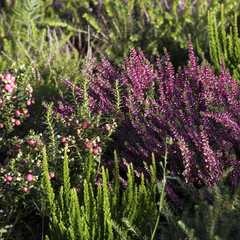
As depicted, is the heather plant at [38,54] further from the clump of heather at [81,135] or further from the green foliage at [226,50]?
the green foliage at [226,50]

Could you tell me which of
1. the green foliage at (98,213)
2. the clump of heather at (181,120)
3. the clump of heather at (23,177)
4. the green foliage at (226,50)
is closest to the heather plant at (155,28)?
the green foliage at (226,50)

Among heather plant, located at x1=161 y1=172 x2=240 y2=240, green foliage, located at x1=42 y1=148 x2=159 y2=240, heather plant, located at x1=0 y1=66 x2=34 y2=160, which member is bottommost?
heather plant, located at x1=161 y1=172 x2=240 y2=240

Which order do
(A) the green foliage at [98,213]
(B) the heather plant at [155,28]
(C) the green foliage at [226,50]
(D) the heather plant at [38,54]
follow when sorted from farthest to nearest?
1. (B) the heather plant at [155,28]
2. (D) the heather plant at [38,54]
3. (C) the green foliage at [226,50]
4. (A) the green foliage at [98,213]

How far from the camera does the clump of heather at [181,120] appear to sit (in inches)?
68.4

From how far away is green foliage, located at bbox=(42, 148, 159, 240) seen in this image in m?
1.42

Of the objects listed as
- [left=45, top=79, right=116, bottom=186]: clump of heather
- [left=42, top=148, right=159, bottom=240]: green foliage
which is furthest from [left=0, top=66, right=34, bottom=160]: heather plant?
[left=42, top=148, right=159, bottom=240]: green foliage

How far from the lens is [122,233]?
1462mm

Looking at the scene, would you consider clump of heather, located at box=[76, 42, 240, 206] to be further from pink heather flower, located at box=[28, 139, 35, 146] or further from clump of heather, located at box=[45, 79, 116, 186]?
pink heather flower, located at box=[28, 139, 35, 146]

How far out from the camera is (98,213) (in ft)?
4.98

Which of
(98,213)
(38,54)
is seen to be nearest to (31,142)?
(98,213)

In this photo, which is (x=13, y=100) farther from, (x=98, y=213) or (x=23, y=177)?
(x=98, y=213)

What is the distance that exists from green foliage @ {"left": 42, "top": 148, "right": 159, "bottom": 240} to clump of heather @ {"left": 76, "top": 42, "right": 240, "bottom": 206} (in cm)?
24

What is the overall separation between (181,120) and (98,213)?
0.80 m

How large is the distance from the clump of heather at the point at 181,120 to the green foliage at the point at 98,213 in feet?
0.80
